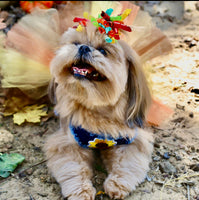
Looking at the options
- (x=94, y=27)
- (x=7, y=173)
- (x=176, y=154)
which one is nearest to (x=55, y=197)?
(x=7, y=173)

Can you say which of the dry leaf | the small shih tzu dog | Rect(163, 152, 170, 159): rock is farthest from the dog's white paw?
the dry leaf

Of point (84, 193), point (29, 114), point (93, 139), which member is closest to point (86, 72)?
point (93, 139)

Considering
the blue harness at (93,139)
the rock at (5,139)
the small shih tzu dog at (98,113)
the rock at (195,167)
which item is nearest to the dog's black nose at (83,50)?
the small shih tzu dog at (98,113)

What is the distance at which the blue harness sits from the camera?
2098mm

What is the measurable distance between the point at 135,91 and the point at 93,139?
0.51 m

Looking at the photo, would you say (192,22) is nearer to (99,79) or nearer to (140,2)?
(140,2)

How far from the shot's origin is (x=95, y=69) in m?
1.85

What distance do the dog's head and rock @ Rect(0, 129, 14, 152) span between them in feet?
2.62

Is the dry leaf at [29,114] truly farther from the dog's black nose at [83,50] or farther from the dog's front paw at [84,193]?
the dog's black nose at [83,50]

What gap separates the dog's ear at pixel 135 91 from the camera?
6.48 feet

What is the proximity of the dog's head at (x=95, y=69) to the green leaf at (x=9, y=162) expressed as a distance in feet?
2.34

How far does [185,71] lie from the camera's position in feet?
10.1

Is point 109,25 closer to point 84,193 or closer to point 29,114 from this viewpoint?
point 84,193

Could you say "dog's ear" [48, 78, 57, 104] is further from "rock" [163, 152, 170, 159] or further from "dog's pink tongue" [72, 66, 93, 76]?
"rock" [163, 152, 170, 159]
